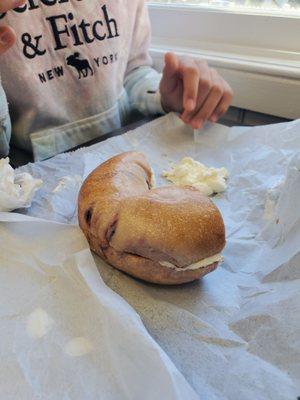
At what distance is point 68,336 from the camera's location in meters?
0.38

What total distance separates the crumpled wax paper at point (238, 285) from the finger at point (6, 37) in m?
0.19

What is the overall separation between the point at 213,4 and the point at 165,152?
597mm

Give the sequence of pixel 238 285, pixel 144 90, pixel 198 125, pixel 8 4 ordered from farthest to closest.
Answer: pixel 144 90 → pixel 198 125 → pixel 8 4 → pixel 238 285

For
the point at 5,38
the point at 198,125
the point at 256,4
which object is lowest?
the point at 198,125

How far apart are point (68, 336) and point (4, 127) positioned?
47 cm

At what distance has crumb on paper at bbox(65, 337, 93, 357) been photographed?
1.20ft

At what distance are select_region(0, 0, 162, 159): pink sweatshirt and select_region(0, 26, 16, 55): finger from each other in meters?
0.12

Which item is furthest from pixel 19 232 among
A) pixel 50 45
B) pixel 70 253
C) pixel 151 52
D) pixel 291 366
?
pixel 151 52

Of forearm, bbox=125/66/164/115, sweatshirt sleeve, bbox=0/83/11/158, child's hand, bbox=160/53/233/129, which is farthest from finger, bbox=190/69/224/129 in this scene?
sweatshirt sleeve, bbox=0/83/11/158

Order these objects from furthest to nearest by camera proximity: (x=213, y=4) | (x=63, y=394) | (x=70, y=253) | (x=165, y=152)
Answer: (x=213, y=4) → (x=165, y=152) → (x=70, y=253) → (x=63, y=394)

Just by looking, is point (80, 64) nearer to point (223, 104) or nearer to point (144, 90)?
point (144, 90)

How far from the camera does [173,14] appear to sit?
118 cm

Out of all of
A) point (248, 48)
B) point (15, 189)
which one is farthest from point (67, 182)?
point (248, 48)

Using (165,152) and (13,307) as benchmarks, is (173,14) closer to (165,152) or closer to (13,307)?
(165,152)
